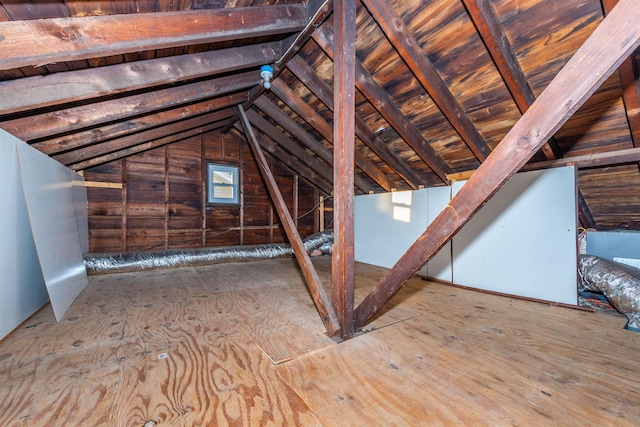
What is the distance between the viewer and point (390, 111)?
2520 millimetres

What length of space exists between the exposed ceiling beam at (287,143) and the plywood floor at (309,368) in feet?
8.43

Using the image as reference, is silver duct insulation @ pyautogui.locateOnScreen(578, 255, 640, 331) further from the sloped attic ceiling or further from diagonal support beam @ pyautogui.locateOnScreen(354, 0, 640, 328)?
diagonal support beam @ pyautogui.locateOnScreen(354, 0, 640, 328)

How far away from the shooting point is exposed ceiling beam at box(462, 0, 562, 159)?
156cm

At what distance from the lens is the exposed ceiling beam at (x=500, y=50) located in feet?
5.11

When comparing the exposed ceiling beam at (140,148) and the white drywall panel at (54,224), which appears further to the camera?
the exposed ceiling beam at (140,148)

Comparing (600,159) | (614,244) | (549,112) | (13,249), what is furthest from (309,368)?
(614,244)

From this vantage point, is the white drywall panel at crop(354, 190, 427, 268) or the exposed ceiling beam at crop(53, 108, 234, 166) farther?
the white drywall panel at crop(354, 190, 427, 268)

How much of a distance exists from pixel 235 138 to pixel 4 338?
382 cm

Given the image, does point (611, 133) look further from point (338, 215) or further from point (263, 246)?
point (263, 246)

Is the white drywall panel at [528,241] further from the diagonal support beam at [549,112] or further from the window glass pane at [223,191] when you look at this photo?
the window glass pane at [223,191]

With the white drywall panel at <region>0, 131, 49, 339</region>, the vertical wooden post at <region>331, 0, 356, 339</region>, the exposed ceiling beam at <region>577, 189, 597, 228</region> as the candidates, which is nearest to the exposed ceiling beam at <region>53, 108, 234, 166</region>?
the white drywall panel at <region>0, 131, 49, 339</region>

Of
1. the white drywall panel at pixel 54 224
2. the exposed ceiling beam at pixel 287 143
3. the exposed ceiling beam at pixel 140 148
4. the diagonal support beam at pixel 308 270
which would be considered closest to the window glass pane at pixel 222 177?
the exposed ceiling beam at pixel 140 148

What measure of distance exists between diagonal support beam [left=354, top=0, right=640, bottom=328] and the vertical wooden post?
1.46 ft

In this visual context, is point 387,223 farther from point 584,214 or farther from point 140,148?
point 140,148
